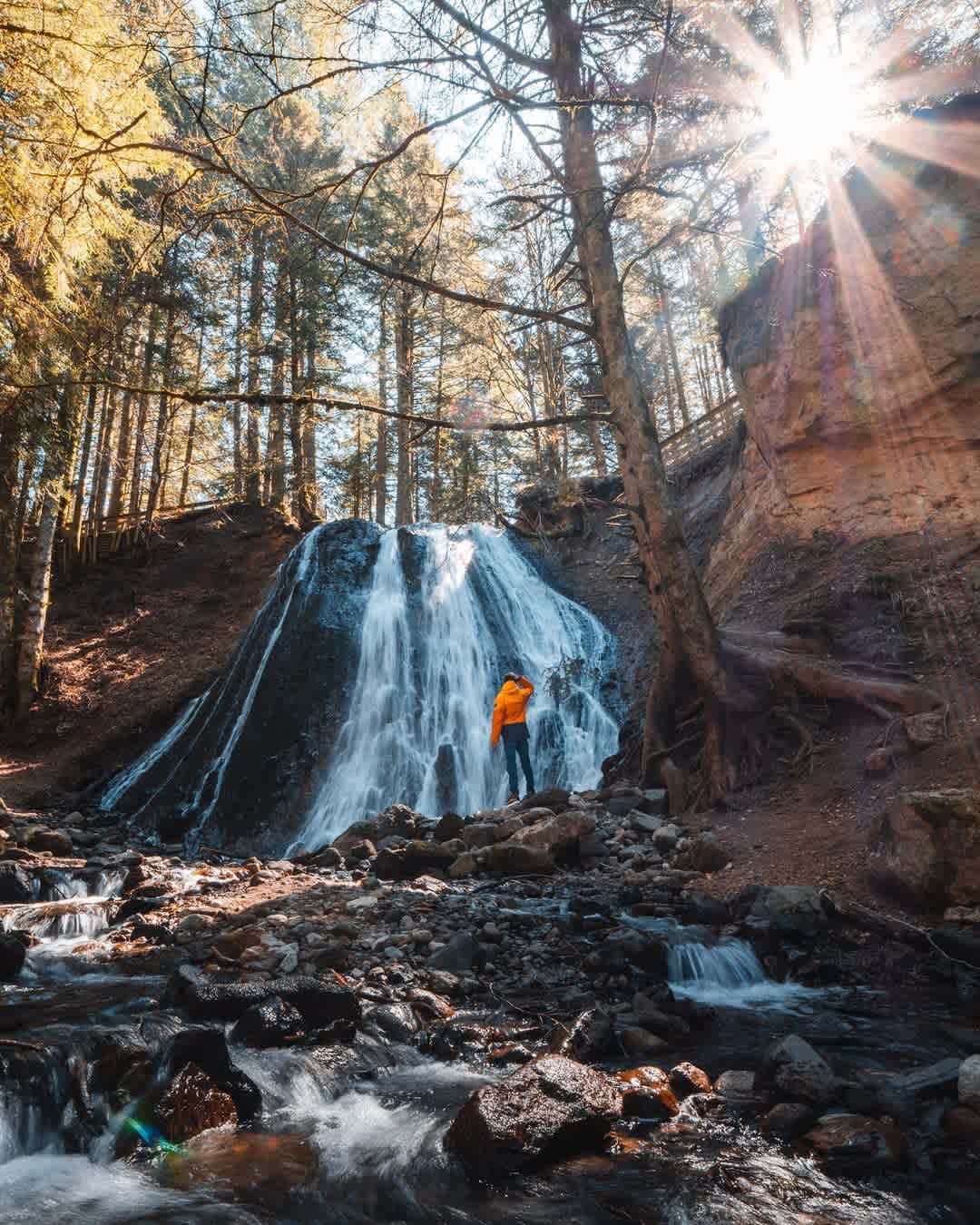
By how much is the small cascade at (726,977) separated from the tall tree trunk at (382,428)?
17.8 m

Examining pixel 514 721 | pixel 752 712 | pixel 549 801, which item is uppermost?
pixel 514 721

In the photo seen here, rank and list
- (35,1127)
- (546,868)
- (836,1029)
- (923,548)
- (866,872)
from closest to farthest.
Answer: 1. (35,1127)
2. (836,1029)
3. (866,872)
4. (546,868)
5. (923,548)

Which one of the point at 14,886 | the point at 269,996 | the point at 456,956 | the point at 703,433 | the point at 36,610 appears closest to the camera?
the point at 269,996

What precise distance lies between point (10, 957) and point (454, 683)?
8480 millimetres

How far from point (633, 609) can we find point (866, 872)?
9837 millimetres

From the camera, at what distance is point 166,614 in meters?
17.1

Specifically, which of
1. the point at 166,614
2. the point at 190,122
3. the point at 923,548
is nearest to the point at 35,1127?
the point at 923,548

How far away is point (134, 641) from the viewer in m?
16.3

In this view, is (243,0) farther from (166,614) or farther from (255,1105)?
(166,614)

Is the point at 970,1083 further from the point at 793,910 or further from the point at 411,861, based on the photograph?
the point at 411,861

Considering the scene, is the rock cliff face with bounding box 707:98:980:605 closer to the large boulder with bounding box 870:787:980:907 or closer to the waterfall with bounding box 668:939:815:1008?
the large boulder with bounding box 870:787:980:907

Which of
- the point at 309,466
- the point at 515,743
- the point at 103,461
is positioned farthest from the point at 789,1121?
the point at 103,461

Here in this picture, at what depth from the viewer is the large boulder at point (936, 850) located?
425 centimetres

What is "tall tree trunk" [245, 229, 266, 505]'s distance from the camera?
1956 cm
